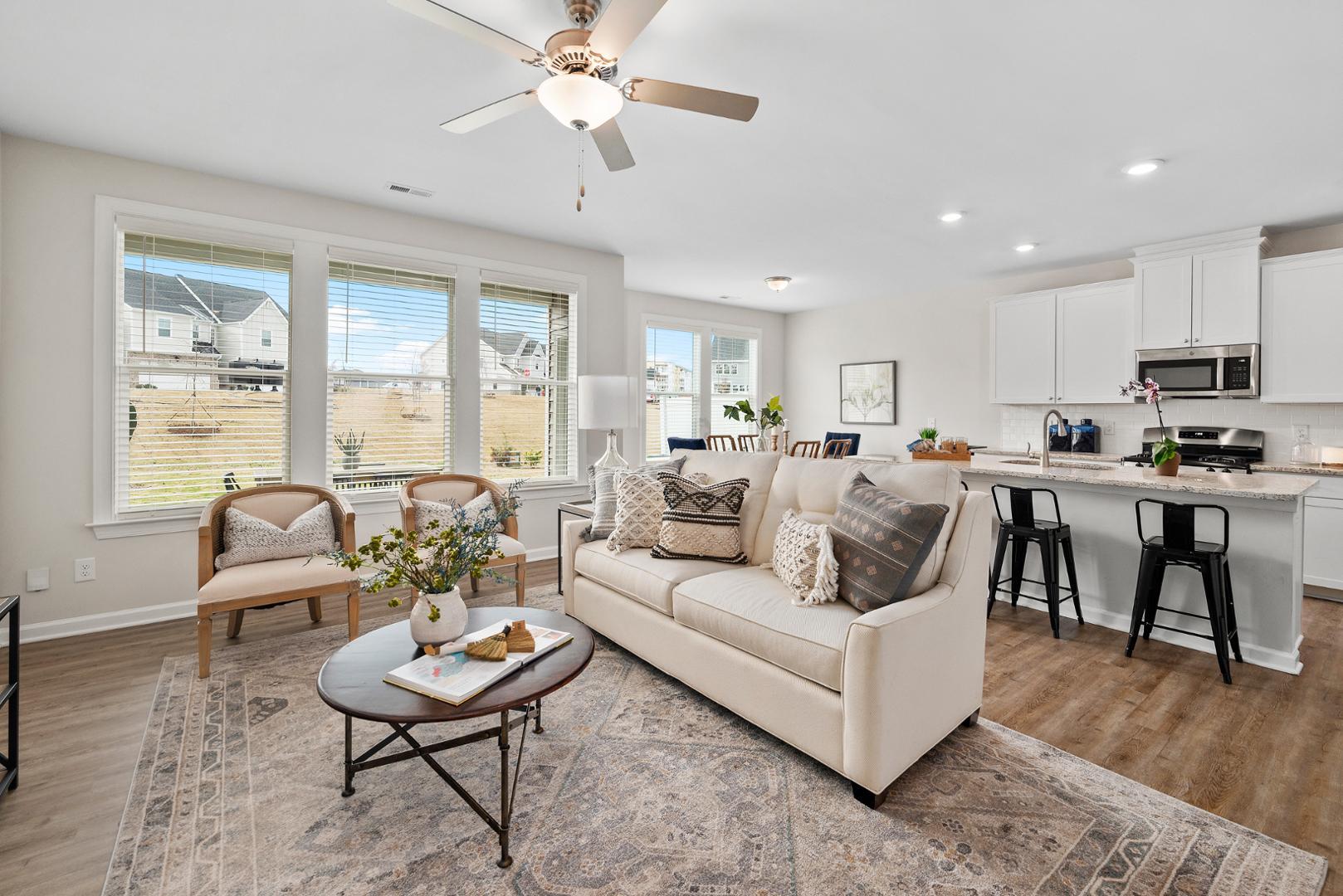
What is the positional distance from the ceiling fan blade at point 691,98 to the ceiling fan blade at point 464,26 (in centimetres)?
36

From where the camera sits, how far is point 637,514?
3.14 metres

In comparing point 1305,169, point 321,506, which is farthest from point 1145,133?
point 321,506

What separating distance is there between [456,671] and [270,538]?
2.05 m

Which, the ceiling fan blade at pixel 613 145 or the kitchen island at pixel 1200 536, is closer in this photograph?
the ceiling fan blade at pixel 613 145

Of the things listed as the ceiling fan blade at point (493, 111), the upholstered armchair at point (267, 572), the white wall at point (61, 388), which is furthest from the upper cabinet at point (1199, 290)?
the white wall at point (61, 388)

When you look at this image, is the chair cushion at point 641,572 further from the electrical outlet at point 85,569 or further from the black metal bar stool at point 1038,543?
the electrical outlet at point 85,569

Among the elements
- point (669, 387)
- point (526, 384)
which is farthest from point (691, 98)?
point (669, 387)

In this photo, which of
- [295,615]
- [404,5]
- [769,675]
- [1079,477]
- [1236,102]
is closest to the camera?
[404,5]

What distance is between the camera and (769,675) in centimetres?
212

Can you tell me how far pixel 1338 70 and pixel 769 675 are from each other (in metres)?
3.36

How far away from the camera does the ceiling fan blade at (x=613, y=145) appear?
2342mm

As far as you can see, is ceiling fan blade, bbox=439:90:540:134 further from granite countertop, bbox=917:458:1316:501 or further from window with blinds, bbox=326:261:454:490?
granite countertop, bbox=917:458:1316:501

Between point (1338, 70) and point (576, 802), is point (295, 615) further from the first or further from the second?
point (1338, 70)

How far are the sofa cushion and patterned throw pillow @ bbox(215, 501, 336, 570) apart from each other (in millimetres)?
2364
